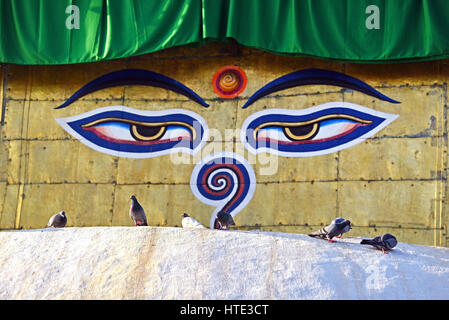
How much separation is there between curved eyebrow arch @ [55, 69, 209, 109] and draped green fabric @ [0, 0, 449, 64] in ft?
1.83

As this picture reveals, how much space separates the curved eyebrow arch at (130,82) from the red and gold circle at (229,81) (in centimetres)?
46

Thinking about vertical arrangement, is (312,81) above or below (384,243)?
above

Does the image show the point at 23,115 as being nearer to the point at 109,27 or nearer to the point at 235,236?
the point at 109,27

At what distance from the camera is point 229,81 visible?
12.3 metres

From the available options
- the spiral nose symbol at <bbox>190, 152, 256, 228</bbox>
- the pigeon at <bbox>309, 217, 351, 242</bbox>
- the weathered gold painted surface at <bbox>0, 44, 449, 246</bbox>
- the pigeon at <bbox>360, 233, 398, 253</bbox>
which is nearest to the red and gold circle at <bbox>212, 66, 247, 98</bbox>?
the weathered gold painted surface at <bbox>0, 44, 449, 246</bbox>

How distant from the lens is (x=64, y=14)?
12.7 m

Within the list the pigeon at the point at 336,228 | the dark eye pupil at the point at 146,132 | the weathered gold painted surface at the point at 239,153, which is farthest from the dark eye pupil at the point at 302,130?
the pigeon at the point at 336,228

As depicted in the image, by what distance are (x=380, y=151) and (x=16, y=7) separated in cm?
649

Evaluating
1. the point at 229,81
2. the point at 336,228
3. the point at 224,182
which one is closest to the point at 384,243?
the point at 336,228

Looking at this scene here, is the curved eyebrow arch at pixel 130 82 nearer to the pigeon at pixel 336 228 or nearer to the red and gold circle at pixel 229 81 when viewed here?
the red and gold circle at pixel 229 81

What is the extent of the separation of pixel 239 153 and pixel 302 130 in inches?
42.2

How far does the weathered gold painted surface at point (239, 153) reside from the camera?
11.4 meters

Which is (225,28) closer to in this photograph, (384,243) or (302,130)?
(302,130)

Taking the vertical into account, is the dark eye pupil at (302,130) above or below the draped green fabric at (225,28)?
below
